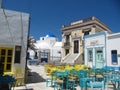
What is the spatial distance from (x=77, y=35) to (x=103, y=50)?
36.0 ft

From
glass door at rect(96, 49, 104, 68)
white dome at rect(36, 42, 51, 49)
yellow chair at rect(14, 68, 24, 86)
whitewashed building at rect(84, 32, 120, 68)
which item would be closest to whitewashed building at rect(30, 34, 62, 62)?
white dome at rect(36, 42, 51, 49)

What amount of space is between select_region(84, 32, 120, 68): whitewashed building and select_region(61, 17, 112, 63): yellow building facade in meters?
5.03

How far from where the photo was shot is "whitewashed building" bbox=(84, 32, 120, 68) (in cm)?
1900

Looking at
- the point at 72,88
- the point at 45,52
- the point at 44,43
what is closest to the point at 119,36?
the point at 72,88

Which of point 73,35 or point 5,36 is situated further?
point 73,35

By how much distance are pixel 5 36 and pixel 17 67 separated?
2.15m

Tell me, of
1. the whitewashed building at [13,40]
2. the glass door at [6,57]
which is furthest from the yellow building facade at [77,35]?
the glass door at [6,57]

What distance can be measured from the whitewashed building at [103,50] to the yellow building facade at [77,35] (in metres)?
5.03

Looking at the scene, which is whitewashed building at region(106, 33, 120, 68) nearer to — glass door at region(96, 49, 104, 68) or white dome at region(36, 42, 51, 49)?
glass door at region(96, 49, 104, 68)

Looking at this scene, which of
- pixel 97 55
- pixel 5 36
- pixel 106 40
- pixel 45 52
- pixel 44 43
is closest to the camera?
pixel 5 36

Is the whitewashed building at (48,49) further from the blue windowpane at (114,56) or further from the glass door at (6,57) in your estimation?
the glass door at (6,57)

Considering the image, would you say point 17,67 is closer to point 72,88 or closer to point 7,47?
point 7,47

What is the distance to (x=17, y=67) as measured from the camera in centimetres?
1121

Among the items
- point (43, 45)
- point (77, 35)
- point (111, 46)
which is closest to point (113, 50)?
point (111, 46)
